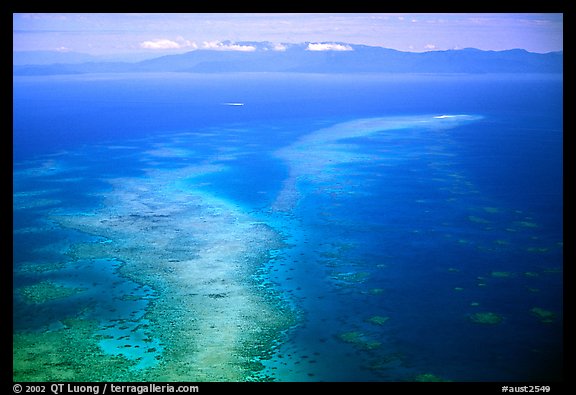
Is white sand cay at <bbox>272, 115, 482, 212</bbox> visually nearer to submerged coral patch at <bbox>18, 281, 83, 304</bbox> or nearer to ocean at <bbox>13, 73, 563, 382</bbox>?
ocean at <bbox>13, 73, 563, 382</bbox>

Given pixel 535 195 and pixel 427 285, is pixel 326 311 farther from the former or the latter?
pixel 535 195

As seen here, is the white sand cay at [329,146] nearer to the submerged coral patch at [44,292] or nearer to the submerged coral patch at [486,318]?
the submerged coral patch at [44,292]

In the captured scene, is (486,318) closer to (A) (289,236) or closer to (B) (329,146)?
(A) (289,236)

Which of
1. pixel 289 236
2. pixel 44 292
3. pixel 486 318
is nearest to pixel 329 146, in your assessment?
pixel 289 236

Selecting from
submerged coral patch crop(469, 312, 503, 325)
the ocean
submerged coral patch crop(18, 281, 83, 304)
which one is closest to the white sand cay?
the ocean

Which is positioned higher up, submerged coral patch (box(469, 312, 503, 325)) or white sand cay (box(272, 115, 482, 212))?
white sand cay (box(272, 115, 482, 212))

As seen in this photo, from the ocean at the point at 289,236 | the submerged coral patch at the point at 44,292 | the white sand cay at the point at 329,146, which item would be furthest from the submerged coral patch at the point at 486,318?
the submerged coral patch at the point at 44,292
